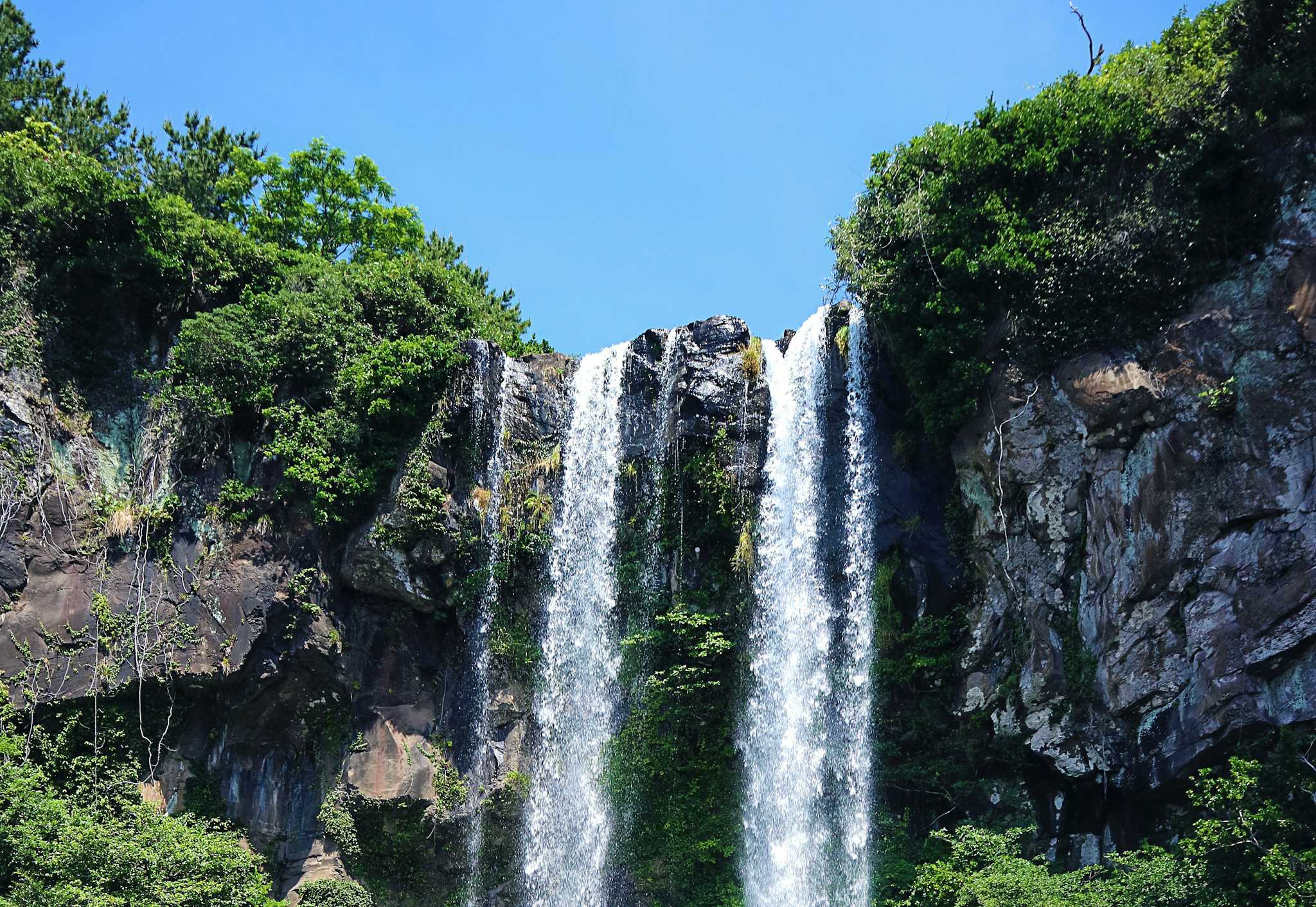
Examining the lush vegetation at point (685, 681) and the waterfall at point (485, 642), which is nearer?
the lush vegetation at point (685, 681)

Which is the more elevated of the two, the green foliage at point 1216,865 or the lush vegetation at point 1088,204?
the lush vegetation at point 1088,204

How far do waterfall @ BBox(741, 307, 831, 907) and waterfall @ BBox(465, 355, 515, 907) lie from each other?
14.4 ft

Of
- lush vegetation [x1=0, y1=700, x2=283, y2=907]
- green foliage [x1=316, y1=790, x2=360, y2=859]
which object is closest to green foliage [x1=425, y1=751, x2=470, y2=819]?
green foliage [x1=316, y1=790, x2=360, y2=859]

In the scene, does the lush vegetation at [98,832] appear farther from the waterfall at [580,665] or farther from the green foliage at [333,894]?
the waterfall at [580,665]

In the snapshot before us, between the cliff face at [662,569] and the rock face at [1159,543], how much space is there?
3 cm

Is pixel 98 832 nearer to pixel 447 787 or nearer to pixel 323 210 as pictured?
pixel 447 787

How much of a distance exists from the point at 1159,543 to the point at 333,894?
13.5m

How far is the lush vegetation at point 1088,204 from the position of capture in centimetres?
1487

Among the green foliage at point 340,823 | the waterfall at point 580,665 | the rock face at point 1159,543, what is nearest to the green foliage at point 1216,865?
the rock face at point 1159,543

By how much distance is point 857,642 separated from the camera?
16844 millimetres

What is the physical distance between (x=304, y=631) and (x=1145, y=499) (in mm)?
13047

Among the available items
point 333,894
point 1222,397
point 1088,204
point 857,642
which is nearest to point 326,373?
point 333,894

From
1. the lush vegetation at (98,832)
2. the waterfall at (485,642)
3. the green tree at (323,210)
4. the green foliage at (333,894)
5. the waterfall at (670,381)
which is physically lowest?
the green foliage at (333,894)

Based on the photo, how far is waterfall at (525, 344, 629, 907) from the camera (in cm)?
1725
